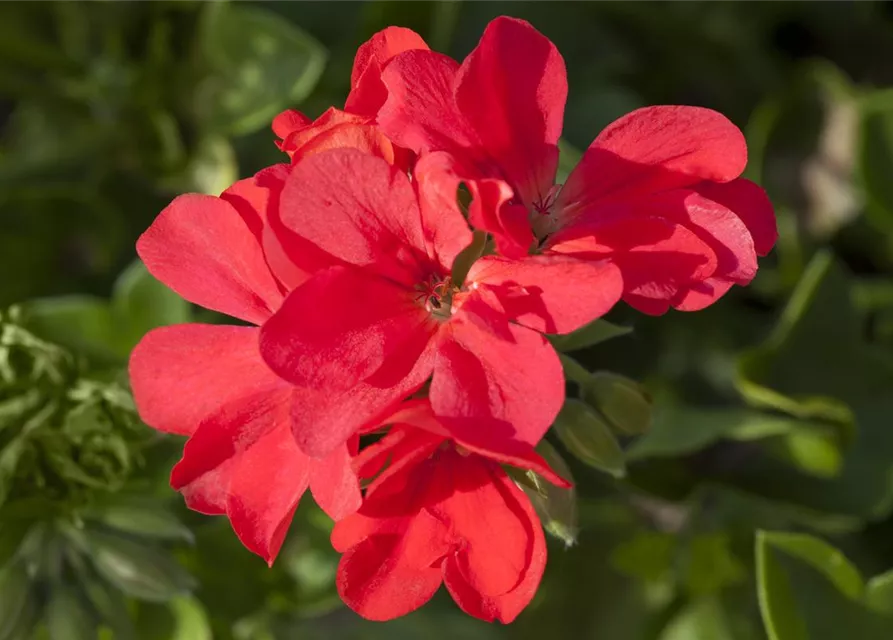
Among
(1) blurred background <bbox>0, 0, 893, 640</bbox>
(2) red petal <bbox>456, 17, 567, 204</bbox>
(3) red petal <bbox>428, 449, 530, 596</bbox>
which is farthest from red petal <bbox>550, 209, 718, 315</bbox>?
(1) blurred background <bbox>0, 0, 893, 640</bbox>

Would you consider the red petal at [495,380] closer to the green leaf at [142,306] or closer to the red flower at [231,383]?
the red flower at [231,383]

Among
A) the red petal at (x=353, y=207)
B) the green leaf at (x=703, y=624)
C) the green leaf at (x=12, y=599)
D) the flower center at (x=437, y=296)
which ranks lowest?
the green leaf at (x=703, y=624)

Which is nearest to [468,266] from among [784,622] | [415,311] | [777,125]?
[415,311]

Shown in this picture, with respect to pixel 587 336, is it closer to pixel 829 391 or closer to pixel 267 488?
pixel 267 488

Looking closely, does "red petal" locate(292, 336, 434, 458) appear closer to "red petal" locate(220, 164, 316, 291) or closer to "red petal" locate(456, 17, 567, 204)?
"red petal" locate(220, 164, 316, 291)

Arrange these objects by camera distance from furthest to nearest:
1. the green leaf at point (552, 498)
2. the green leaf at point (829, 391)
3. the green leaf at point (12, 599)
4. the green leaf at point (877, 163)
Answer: the green leaf at point (877, 163) → the green leaf at point (829, 391) → the green leaf at point (12, 599) → the green leaf at point (552, 498)

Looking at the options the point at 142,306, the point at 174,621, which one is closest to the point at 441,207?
the point at 142,306

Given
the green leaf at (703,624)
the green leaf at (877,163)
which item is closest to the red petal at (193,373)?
the green leaf at (703,624)
